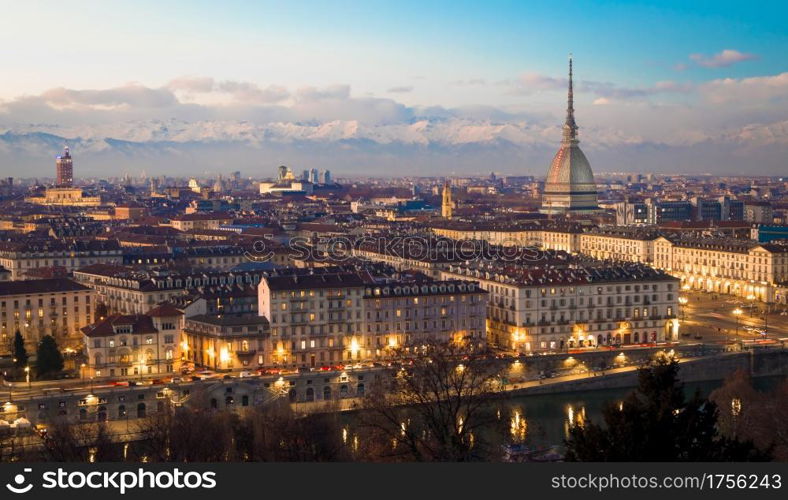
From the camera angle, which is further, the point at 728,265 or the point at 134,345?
the point at 728,265

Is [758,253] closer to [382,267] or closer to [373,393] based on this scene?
[382,267]

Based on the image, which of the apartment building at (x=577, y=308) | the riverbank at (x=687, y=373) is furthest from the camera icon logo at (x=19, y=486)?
the apartment building at (x=577, y=308)

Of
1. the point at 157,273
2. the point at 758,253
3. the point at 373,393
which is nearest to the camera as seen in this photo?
the point at 373,393

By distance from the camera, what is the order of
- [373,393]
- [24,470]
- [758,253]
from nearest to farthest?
[24,470], [373,393], [758,253]

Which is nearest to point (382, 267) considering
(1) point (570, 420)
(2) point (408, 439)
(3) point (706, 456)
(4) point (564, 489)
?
(1) point (570, 420)
